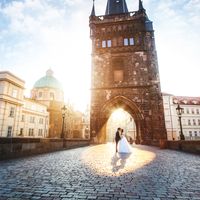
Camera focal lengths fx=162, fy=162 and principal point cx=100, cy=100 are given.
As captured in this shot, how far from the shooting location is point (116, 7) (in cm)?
2702

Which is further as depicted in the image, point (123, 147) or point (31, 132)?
point (31, 132)

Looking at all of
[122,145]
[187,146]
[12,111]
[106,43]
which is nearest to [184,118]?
[106,43]

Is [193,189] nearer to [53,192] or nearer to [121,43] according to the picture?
[53,192]

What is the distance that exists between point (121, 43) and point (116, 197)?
22978mm

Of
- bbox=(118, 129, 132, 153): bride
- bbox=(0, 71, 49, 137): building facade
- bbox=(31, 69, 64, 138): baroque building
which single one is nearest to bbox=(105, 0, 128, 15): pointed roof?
bbox=(0, 71, 49, 137): building facade

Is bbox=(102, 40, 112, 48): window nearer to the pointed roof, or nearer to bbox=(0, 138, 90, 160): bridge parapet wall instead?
the pointed roof

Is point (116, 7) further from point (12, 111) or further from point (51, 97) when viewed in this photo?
point (51, 97)

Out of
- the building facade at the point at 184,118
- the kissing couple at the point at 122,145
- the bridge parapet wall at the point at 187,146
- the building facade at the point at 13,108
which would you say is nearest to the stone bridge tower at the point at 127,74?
the bridge parapet wall at the point at 187,146

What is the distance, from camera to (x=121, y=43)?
76.5 feet

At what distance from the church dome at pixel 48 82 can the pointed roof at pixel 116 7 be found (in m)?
33.7

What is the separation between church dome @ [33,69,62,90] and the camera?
176ft

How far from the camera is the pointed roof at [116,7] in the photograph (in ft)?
86.6

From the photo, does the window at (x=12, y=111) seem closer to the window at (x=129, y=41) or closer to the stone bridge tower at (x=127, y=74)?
the stone bridge tower at (x=127, y=74)

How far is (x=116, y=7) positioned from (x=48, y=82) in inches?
1391
